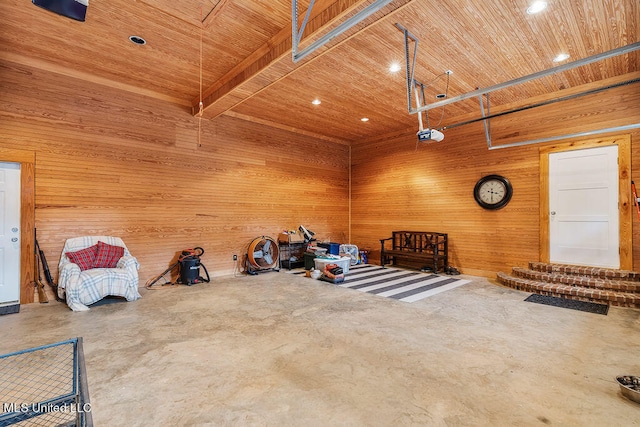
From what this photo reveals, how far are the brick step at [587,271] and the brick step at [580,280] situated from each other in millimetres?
70

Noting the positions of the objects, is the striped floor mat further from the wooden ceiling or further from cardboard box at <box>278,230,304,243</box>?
the wooden ceiling

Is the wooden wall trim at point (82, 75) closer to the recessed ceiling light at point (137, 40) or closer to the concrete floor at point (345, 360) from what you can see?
the recessed ceiling light at point (137, 40)

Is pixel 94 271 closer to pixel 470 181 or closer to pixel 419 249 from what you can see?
pixel 419 249

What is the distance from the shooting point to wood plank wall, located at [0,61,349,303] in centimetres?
452

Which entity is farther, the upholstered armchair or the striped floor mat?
the striped floor mat

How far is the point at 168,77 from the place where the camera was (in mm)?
4879

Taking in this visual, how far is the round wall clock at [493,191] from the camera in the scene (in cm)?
597

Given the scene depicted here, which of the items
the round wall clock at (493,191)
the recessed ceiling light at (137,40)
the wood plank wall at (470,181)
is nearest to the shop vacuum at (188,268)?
the recessed ceiling light at (137,40)

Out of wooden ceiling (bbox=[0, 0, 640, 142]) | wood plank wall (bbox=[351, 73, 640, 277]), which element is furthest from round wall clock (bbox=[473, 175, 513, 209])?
wooden ceiling (bbox=[0, 0, 640, 142])

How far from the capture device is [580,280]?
15.5 feet

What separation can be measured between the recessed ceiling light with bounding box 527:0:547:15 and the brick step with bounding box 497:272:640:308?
386 cm

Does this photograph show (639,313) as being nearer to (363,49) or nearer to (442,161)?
(442,161)

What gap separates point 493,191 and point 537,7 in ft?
12.0

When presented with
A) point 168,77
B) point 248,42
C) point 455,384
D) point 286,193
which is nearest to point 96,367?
point 455,384
